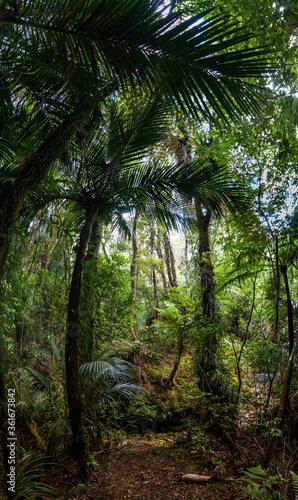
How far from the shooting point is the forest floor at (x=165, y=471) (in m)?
3.19

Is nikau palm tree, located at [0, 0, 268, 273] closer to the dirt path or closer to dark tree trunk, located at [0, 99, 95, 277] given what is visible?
dark tree trunk, located at [0, 99, 95, 277]

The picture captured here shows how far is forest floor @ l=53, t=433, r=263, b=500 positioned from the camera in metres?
3.19

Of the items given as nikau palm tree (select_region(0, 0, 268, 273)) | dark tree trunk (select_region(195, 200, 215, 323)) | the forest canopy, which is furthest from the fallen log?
nikau palm tree (select_region(0, 0, 268, 273))

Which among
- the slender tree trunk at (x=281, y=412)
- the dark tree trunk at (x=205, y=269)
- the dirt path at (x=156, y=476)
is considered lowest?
the dirt path at (x=156, y=476)

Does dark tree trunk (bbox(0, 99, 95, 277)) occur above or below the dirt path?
above

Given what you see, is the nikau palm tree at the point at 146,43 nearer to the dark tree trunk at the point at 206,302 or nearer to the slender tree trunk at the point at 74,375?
the slender tree trunk at the point at 74,375

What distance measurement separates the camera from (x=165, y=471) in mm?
3752

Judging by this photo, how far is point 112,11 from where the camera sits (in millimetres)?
1551

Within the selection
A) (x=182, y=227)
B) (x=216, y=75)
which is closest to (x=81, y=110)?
(x=216, y=75)

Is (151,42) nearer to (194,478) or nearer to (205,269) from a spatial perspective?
(194,478)

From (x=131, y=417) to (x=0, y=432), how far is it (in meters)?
4.18

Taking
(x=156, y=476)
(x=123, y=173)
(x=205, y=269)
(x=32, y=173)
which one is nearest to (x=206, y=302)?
(x=205, y=269)

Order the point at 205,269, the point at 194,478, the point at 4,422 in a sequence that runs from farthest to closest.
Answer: the point at 205,269 < the point at 194,478 < the point at 4,422

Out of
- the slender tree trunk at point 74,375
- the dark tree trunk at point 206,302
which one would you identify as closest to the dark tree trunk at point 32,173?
the slender tree trunk at point 74,375
